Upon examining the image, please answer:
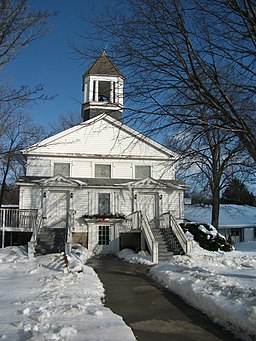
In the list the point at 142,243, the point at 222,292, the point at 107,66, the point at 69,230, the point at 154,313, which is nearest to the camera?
the point at 154,313

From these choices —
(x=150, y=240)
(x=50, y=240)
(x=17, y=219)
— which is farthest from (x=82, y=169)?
(x=150, y=240)

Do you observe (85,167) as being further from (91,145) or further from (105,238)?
(105,238)

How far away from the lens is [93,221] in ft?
65.3

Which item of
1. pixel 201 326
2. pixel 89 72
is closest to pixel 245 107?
pixel 201 326

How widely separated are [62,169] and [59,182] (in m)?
1.71

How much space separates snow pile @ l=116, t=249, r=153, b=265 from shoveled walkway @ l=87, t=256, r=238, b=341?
421 cm

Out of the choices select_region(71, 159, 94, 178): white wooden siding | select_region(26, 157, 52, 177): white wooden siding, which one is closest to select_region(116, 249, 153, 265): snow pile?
select_region(71, 159, 94, 178): white wooden siding

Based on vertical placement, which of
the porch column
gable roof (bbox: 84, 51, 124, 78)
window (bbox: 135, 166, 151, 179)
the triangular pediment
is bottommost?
the porch column

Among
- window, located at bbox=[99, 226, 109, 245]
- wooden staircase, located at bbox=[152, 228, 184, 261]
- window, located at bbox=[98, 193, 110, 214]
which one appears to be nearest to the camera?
wooden staircase, located at bbox=[152, 228, 184, 261]

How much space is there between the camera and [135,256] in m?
17.2

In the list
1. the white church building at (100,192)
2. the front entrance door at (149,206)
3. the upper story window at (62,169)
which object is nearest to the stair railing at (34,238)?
the white church building at (100,192)

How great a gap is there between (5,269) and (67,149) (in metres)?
10.7

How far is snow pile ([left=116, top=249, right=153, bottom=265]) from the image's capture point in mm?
16016

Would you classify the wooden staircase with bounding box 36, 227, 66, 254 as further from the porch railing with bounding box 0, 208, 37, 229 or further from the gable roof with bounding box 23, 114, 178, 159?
the gable roof with bounding box 23, 114, 178, 159
